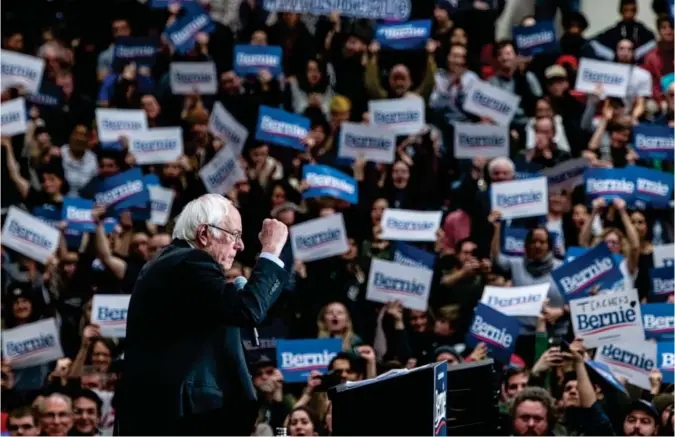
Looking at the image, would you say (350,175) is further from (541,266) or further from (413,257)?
(541,266)

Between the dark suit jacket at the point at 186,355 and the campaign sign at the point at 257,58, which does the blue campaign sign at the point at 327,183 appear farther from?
the dark suit jacket at the point at 186,355

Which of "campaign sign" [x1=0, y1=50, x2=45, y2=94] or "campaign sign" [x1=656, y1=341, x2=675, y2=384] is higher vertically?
"campaign sign" [x1=0, y1=50, x2=45, y2=94]

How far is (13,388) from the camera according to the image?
36.1 feet

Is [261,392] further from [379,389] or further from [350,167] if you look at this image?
[379,389]

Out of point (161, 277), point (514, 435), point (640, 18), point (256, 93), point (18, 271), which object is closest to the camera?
point (161, 277)

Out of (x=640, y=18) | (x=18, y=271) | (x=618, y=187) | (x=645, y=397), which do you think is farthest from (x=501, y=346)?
(x=640, y=18)

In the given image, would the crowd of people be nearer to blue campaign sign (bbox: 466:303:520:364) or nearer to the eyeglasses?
blue campaign sign (bbox: 466:303:520:364)

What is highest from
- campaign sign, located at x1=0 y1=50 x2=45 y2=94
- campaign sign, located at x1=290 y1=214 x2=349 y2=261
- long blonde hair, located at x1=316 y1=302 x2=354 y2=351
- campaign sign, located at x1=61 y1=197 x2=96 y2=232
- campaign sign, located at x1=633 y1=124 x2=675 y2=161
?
campaign sign, located at x1=0 y1=50 x2=45 y2=94

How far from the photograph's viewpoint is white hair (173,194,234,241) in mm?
5430

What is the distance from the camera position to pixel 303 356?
10336mm

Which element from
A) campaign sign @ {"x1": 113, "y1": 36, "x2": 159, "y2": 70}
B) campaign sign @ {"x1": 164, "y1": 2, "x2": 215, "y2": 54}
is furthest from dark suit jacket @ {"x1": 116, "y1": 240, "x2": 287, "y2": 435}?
campaign sign @ {"x1": 113, "y1": 36, "x2": 159, "y2": 70}

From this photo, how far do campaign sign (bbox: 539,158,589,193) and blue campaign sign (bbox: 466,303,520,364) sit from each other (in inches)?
96.9

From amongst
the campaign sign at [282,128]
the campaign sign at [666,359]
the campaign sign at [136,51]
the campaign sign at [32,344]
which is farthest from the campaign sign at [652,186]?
the campaign sign at [136,51]

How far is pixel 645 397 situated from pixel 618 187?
2676mm
